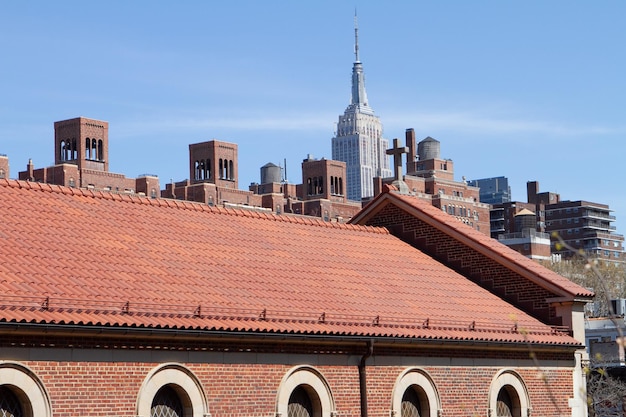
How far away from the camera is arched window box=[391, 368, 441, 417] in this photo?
29094mm

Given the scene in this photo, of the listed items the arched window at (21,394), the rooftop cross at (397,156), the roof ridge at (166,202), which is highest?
the rooftop cross at (397,156)

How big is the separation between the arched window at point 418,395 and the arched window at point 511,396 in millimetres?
2579

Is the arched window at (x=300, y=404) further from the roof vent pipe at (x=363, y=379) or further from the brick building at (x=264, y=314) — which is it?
the roof vent pipe at (x=363, y=379)

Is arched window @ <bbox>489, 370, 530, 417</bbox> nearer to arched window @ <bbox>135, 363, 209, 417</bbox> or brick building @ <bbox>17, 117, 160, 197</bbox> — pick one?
arched window @ <bbox>135, 363, 209, 417</bbox>

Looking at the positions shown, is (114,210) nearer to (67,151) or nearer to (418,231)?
(418,231)

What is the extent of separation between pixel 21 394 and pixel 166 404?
330 centimetres

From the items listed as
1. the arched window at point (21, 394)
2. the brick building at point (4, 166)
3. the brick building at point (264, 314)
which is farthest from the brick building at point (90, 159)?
the arched window at point (21, 394)

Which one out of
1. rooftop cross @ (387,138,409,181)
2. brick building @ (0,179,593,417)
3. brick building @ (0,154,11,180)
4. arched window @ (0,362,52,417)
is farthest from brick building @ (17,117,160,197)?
arched window @ (0,362,52,417)

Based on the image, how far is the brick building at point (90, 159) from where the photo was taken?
166 meters

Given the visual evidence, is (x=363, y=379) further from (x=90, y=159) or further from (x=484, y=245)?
(x=90, y=159)

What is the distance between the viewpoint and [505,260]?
35.4 m

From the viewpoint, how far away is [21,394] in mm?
21344

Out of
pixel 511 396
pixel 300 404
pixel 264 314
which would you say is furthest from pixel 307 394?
pixel 511 396

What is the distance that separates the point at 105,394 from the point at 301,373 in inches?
200
